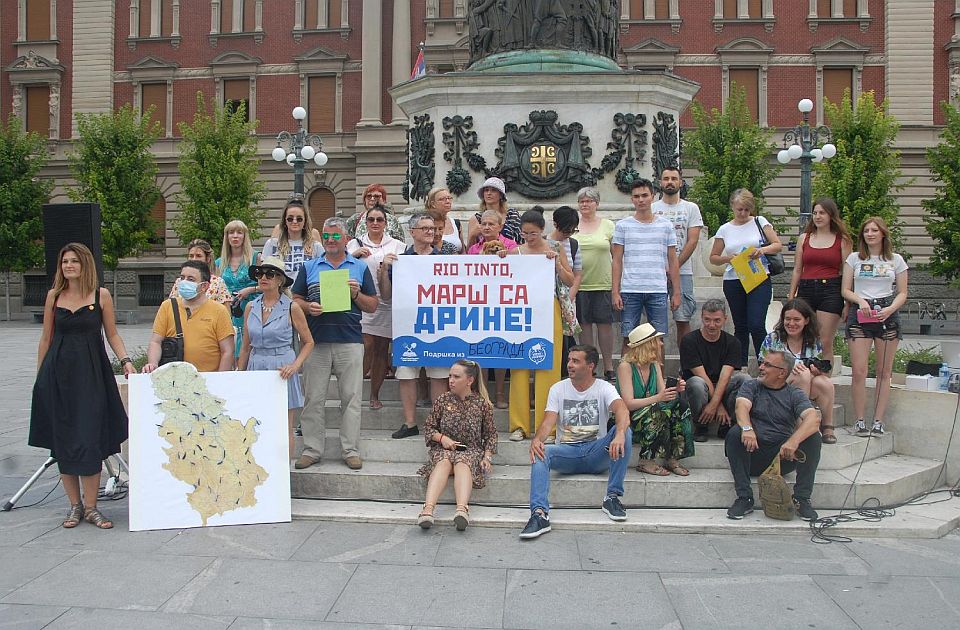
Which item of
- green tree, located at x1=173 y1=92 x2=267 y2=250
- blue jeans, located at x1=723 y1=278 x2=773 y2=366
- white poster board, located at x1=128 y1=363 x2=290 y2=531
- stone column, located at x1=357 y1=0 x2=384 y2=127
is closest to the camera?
white poster board, located at x1=128 y1=363 x2=290 y2=531

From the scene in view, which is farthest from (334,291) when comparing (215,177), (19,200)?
(19,200)

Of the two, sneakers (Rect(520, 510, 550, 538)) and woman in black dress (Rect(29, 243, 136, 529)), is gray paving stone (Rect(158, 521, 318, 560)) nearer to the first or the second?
woman in black dress (Rect(29, 243, 136, 529))

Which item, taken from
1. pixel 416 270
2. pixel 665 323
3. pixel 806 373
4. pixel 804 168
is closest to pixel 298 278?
pixel 416 270

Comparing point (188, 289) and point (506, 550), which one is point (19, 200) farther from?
point (506, 550)

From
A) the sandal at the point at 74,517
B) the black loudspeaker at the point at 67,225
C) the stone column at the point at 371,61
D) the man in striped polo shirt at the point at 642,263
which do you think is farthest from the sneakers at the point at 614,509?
the stone column at the point at 371,61

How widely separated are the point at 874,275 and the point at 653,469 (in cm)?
273

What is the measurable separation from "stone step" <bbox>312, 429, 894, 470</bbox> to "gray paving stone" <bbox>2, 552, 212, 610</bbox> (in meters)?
1.87

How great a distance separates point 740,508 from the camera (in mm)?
6020

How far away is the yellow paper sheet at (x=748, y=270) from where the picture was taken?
766 cm

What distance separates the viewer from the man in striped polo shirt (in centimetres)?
747

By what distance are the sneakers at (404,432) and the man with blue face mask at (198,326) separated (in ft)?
4.91

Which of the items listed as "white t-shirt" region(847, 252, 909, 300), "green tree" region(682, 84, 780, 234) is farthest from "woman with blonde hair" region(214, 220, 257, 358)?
"green tree" region(682, 84, 780, 234)

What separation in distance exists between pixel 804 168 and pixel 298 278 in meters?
19.3

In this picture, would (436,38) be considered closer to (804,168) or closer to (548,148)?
(804,168)
